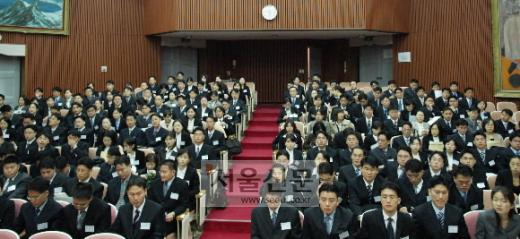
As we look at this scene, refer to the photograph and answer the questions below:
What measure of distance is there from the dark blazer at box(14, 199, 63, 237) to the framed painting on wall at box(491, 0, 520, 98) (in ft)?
29.9

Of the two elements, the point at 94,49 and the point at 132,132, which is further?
the point at 94,49

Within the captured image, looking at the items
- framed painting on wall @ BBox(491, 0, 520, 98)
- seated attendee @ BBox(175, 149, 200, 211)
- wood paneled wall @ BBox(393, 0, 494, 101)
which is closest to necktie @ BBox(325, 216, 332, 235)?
seated attendee @ BBox(175, 149, 200, 211)

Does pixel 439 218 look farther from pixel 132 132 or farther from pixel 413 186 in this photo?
pixel 132 132

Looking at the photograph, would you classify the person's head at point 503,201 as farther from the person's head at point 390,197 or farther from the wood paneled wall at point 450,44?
the wood paneled wall at point 450,44

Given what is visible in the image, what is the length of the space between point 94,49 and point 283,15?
14.5 ft

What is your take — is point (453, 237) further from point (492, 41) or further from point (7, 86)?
point (7, 86)

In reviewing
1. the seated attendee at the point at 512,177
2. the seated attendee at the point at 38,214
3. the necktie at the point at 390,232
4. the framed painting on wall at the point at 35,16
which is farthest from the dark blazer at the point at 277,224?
the framed painting on wall at the point at 35,16

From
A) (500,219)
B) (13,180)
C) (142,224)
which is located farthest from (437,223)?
(13,180)

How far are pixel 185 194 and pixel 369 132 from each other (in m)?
3.77

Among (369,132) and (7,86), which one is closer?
(369,132)

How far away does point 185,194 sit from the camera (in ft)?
15.7

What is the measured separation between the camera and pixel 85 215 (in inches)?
159

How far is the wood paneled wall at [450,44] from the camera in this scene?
10.5m

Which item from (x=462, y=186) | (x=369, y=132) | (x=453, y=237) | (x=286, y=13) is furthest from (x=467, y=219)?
(x=286, y=13)
